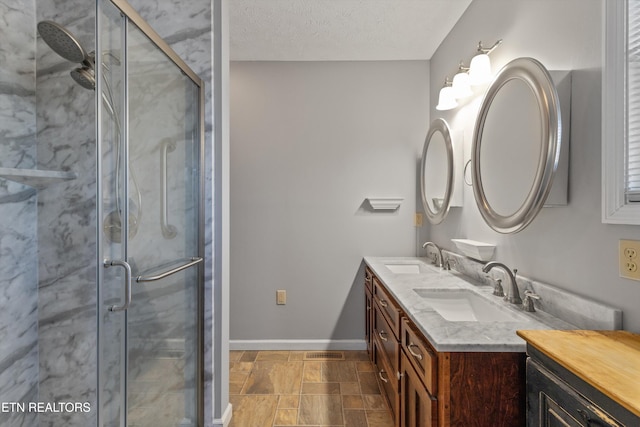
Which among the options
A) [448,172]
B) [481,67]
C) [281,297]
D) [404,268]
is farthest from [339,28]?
[281,297]

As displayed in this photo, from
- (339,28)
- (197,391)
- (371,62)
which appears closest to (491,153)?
(339,28)

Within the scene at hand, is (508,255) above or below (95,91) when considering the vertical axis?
below

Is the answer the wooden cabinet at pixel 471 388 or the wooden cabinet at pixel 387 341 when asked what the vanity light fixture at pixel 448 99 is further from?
the wooden cabinet at pixel 471 388

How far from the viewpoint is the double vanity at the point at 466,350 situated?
1042mm

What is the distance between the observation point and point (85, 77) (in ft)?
4.07

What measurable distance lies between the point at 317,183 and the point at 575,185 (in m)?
1.99

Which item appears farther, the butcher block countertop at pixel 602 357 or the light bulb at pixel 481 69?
the light bulb at pixel 481 69

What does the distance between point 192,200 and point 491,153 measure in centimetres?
156

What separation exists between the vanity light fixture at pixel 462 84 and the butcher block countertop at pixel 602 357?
1548 mm

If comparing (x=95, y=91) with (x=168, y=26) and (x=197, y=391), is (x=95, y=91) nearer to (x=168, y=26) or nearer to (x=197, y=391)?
(x=168, y=26)

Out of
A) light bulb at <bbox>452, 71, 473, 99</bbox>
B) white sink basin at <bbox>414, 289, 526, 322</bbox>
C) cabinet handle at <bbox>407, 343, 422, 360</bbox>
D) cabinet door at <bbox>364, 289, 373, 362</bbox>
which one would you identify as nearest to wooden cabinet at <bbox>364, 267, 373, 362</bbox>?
cabinet door at <bbox>364, 289, 373, 362</bbox>

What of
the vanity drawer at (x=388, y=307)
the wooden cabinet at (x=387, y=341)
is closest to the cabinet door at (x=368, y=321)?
the wooden cabinet at (x=387, y=341)

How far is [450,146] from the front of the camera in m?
2.35

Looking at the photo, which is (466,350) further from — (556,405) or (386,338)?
(386,338)
